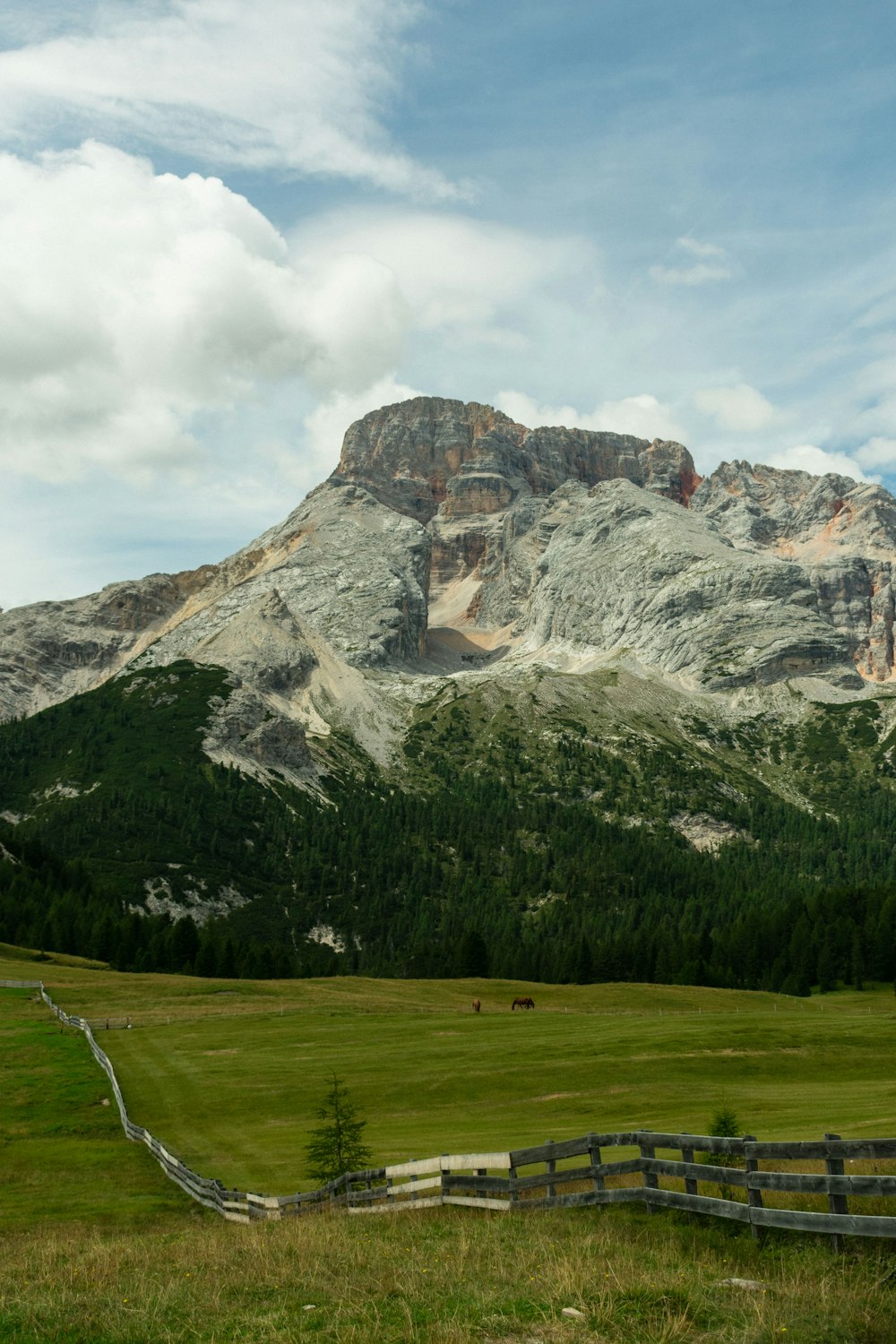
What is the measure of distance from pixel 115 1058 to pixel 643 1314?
59.8 metres

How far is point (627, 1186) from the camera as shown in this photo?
2353 cm

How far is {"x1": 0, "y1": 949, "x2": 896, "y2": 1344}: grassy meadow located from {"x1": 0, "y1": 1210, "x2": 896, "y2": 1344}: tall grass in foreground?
0.20 ft

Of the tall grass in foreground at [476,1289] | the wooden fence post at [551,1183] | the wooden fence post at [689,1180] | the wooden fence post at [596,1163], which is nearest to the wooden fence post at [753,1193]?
the tall grass in foreground at [476,1289]

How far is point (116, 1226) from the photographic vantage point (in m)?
32.0

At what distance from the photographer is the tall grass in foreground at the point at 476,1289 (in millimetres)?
13320

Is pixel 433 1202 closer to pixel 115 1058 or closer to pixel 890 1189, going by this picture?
pixel 890 1189

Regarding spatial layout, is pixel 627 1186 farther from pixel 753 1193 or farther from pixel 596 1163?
pixel 753 1193

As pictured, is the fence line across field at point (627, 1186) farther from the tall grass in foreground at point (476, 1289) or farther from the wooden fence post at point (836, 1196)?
the tall grass in foreground at point (476, 1289)

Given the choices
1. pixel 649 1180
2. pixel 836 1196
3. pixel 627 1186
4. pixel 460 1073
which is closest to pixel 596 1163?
pixel 649 1180

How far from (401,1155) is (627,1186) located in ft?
51.8

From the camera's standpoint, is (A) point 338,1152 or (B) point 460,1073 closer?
(A) point 338,1152

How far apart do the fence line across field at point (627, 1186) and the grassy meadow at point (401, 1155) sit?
59 centimetres

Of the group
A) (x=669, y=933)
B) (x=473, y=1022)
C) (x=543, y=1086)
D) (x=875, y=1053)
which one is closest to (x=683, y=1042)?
(x=875, y=1053)

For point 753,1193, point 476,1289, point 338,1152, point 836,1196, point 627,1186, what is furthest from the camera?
point 338,1152
